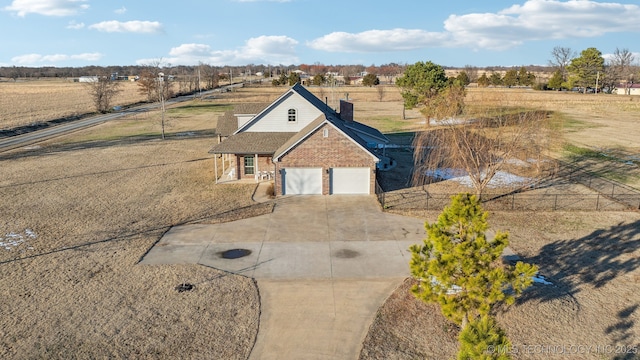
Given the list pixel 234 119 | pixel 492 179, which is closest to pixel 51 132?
pixel 234 119

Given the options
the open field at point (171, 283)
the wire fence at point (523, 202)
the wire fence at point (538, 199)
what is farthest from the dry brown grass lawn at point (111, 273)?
the wire fence at point (538, 199)

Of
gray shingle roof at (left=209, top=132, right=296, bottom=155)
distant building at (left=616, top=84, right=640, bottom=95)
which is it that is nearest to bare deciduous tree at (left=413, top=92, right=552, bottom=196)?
gray shingle roof at (left=209, top=132, right=296, bottom=155)

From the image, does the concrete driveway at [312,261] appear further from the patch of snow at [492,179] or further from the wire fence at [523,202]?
the patch of snow at [492,179]

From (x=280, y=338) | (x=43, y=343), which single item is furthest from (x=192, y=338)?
(x=43, y=343)

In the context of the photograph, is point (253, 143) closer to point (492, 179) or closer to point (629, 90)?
point (492, 179)

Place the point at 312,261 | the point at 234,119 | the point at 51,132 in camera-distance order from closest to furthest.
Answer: the point at 312,261
the point at 234,119
the point at 51,132

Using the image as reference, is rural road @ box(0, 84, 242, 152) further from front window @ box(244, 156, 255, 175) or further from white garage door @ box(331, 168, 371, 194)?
white garage door @ box(331, 168, 371, 194)

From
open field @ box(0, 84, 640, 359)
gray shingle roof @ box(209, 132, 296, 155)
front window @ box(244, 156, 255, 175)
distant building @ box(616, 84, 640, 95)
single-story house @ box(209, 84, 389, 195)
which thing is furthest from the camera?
distant building @ box(616, 84, 640, 95)

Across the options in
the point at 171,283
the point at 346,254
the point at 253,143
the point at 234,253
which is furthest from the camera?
the point at 253,143
